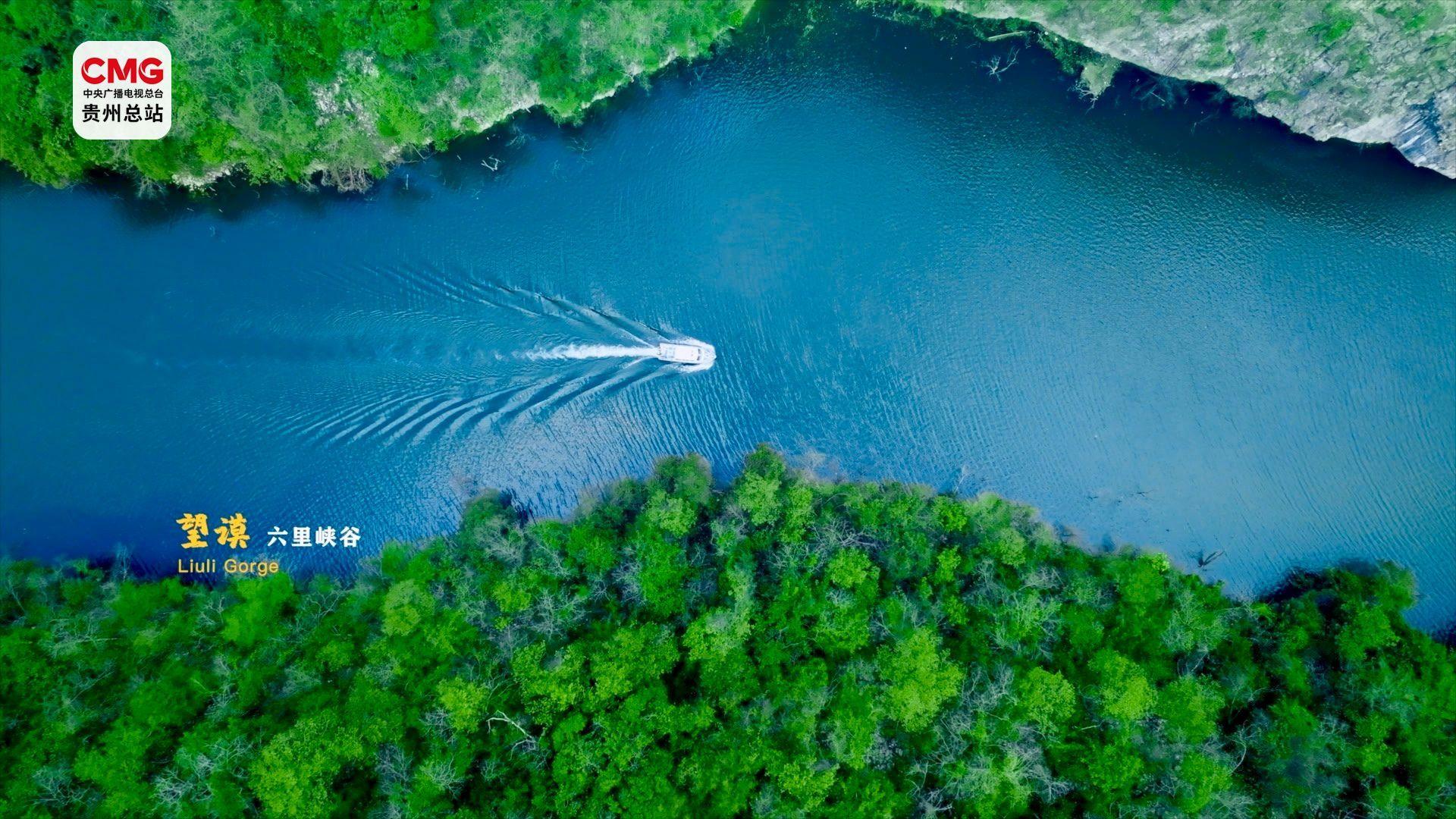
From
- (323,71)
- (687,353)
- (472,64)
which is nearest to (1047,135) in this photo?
(687,353)

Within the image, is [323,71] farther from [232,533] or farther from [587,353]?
[232,533]

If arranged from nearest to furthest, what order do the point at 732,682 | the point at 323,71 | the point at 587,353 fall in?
the point at 732,682 < the point at 323,71 < the point at 587,353

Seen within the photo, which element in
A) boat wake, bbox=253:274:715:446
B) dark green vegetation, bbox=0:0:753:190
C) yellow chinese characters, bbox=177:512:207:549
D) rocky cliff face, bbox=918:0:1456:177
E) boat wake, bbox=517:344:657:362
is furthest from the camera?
boat wake, bbox=517:344:657:362

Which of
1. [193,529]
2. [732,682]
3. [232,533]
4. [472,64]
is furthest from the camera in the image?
[232,533]

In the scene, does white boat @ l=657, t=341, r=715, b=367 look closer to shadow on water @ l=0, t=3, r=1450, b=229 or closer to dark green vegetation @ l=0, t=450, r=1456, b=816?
dark green vegetation @ l=0, t=450, r=1456, b=816

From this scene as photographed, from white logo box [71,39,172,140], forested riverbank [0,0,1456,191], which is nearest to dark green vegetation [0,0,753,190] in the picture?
forested riverbank [0,0,1456,191]
